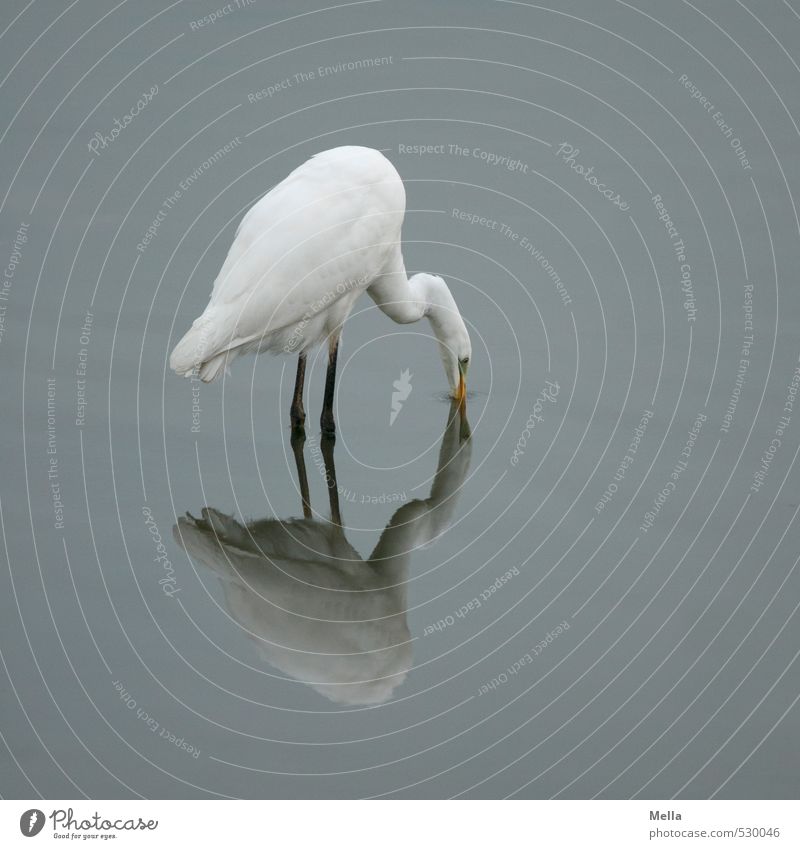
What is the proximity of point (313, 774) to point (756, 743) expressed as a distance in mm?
1485

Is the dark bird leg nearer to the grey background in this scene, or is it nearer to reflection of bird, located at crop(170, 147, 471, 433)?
reflection of bird, located at crop(170, 147, 471, 433)

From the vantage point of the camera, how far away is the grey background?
514cm

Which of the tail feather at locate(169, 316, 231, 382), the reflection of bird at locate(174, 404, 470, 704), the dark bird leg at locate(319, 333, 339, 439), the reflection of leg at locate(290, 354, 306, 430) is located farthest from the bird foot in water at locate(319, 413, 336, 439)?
the tail feather at locate(169, 316, 231, 382)

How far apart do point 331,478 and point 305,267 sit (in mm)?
992

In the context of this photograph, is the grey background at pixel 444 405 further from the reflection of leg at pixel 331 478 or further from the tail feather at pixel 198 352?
the tail feather at pixel 198 352

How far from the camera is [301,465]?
23.2 ft

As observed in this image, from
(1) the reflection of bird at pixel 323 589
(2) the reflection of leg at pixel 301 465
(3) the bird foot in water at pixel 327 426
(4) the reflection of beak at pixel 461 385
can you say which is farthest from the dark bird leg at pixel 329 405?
(4) the reflection of beak at pixel 461 385

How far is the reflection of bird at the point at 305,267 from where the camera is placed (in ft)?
22.7

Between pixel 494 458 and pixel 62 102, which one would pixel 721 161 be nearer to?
pixel 494 458

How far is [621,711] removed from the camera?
534cm

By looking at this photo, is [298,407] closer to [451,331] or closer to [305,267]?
[305,267]

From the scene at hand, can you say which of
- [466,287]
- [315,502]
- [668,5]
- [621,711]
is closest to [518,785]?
[621,711]

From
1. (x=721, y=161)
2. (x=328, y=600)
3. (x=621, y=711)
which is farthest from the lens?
(x=721, y=161)

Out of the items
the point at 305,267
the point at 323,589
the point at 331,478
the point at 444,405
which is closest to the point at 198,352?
the point at 305,267
